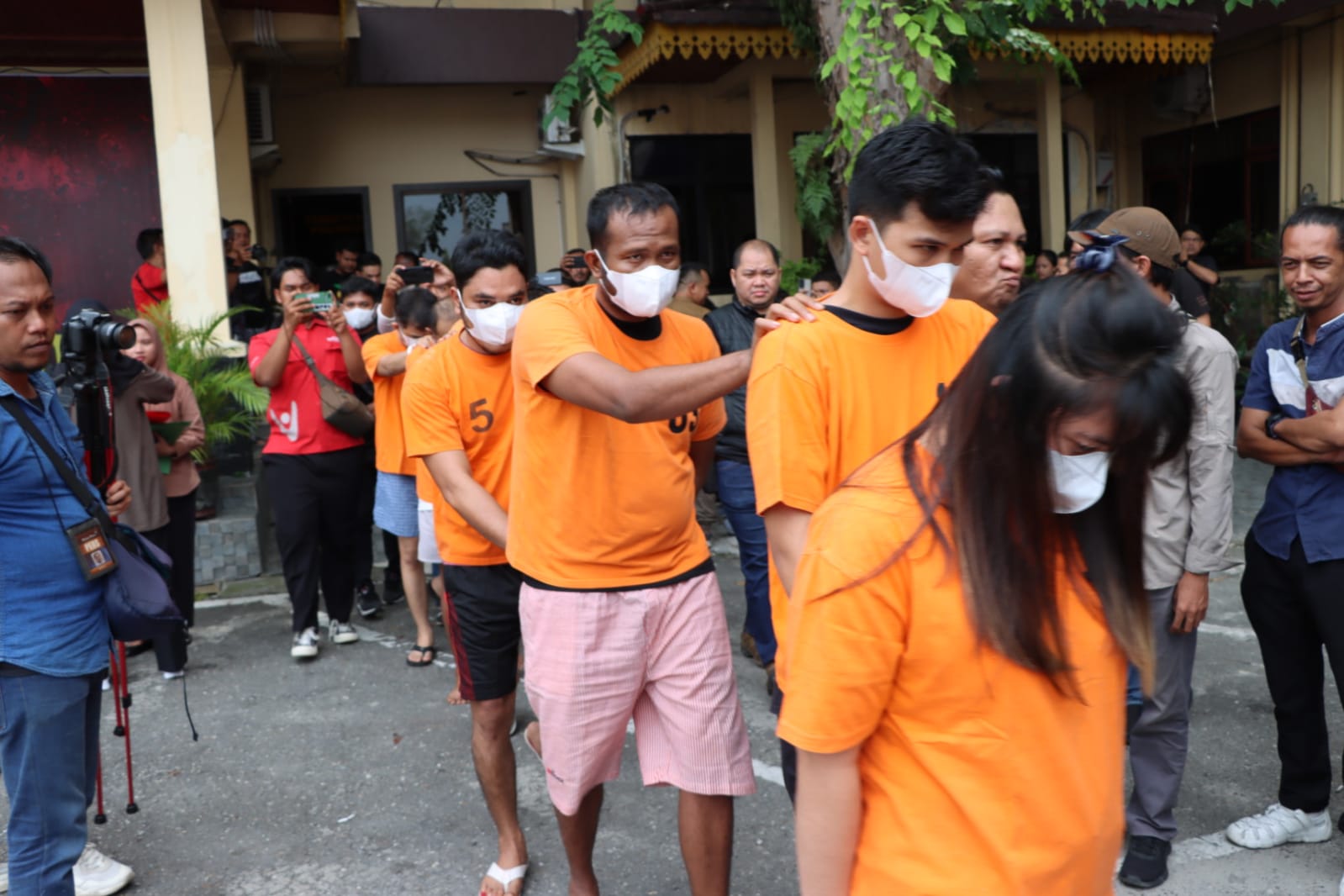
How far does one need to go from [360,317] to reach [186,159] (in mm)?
2235

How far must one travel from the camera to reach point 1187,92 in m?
13.7

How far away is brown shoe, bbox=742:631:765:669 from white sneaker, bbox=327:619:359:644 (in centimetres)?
206

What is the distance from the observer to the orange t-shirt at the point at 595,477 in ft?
9.62

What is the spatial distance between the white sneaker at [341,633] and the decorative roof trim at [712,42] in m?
6.17

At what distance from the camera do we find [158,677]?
5.61 meters

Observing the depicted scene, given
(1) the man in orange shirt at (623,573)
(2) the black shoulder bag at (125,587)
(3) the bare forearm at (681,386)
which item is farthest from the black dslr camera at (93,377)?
(3) the bare forearm at (681,386)

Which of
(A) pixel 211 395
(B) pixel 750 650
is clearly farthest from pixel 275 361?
(B) pixel 750 650

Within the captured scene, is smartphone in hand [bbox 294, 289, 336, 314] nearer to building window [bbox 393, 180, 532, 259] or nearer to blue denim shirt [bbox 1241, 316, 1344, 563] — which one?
blue denim shirt [bbox 1241, 316, 1344, 563]

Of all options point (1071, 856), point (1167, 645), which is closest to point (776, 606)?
point (1071, 856)

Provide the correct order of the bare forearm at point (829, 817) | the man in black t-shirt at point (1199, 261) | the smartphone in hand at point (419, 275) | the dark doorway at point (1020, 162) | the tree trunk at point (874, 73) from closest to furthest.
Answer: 1. the bare forearm at point (829, 817)
2. the smartphone in hand at point (419, 275)
3. the tree trunk at point (874, 73)
4. the man in black t-shirt at point (1199, 261)
5. the dark doorway at point (1020, 162)

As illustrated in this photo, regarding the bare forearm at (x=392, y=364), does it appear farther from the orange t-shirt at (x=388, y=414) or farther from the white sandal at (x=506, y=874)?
the white sandal at (x=506, y=874)

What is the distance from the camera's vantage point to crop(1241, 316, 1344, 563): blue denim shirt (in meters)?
3.34

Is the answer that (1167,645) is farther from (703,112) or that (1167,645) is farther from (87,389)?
(703,112)

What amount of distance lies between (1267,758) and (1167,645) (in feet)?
4.13
